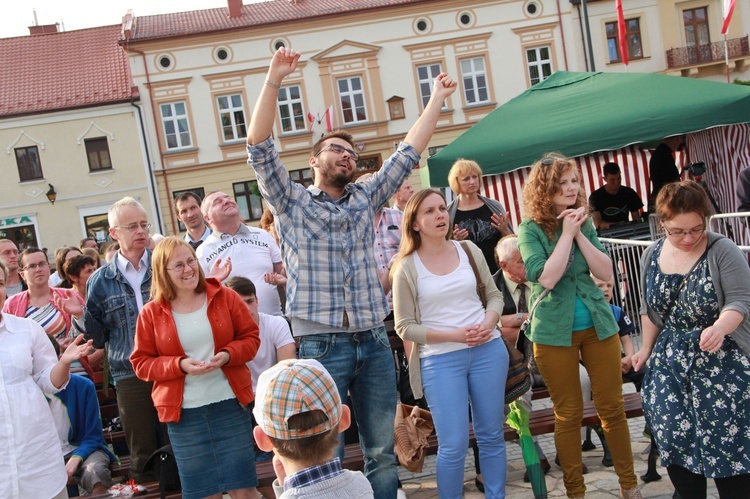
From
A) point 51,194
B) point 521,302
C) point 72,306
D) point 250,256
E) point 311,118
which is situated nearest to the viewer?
point 72,306

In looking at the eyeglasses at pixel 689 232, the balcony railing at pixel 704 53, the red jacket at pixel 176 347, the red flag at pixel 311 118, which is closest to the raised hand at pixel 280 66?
the red jacket at pixel 176 347

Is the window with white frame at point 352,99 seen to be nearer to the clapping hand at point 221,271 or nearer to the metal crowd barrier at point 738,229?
the metal crowd barrier at point 738,229

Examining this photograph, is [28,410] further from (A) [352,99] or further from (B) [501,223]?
(A) [352,99]

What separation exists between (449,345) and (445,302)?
224 mm

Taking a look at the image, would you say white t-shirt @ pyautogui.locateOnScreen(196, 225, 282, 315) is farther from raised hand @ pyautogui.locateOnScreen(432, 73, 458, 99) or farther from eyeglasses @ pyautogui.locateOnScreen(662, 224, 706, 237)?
eyeglasses @ pyautogui.locateOnScreen(662, 224, 706, 237)

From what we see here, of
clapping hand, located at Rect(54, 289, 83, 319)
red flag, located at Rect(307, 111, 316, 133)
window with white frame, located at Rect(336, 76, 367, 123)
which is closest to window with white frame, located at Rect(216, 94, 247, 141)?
red flag, located at Rect(307, 111, 316, 133)

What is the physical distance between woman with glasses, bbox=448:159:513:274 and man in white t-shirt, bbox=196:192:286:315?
146 centimetres

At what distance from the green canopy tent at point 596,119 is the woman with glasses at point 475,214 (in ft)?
9.52

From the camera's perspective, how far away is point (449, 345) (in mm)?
3854

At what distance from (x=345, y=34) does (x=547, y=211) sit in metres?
26.9

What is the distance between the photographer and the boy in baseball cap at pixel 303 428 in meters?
2.06

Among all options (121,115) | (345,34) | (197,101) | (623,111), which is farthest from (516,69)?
(623,111)

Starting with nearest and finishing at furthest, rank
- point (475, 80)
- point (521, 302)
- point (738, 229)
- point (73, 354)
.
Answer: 1. point (73, 354)
2. point (521, 302)
3. point (738, 229)
4. point (475, 80)

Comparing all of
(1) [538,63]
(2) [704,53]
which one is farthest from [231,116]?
(2) [704,53]
